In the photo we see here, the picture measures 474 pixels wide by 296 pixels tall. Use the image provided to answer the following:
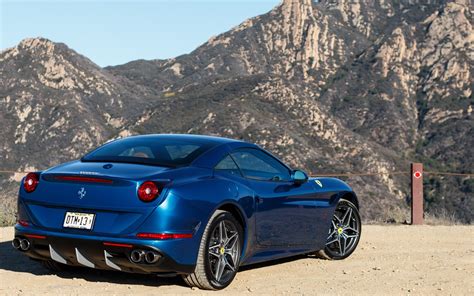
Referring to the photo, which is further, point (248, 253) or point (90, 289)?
point (248, 253)

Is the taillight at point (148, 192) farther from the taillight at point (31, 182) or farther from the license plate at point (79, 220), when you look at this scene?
the taillight at point (31, 182)

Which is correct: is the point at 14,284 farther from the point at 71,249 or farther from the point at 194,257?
the point at 194,257

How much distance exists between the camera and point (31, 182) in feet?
24.1

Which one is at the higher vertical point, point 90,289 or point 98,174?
point 98,174

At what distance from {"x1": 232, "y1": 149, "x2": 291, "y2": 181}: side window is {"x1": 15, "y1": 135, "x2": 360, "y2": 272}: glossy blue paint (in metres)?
0.10

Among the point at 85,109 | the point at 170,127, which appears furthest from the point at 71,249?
the point at 85,109

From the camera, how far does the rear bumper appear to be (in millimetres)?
6660

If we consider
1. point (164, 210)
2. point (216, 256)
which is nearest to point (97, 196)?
point (164, 210)

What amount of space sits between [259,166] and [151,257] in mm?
2156

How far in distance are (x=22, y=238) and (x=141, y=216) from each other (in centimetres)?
130

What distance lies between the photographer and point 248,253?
25.3ft

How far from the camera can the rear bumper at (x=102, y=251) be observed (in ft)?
21.9

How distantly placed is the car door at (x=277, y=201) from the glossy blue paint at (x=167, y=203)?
0.01 m

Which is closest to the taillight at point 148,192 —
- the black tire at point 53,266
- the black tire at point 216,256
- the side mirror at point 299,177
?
the black tire at point 216,256
